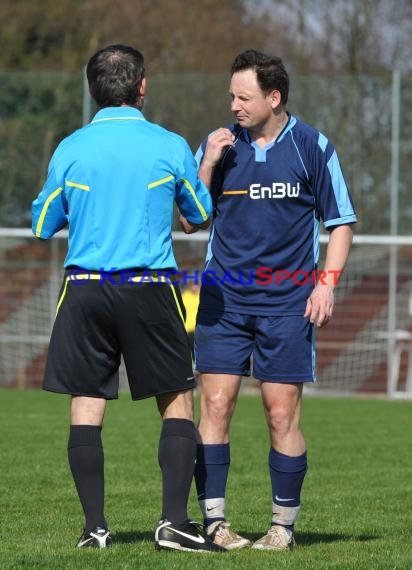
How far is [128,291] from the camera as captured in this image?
5.15 metres

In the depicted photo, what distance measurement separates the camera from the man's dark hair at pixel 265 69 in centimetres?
558

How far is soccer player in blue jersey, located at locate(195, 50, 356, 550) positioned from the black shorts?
45 cm

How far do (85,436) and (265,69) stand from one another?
5.69 ft

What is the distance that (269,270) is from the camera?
5.60 m

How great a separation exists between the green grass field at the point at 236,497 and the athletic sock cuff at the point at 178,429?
1.56 ft

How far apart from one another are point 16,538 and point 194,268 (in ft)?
44.5

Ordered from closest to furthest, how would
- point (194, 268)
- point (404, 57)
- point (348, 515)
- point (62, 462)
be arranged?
point (348, 515) → point (62, 462) → point (194, 268) → point (404, 57)

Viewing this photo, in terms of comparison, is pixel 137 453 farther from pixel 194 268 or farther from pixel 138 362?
pixel 194 268

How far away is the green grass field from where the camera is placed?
509cm

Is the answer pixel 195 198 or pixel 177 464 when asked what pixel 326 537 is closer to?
pixel 177 464

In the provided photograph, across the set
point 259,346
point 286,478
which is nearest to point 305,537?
point 286,478

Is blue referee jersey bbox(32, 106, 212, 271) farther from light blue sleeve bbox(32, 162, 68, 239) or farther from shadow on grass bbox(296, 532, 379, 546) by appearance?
shadow on grass bbox(296, 532, 379, 546)

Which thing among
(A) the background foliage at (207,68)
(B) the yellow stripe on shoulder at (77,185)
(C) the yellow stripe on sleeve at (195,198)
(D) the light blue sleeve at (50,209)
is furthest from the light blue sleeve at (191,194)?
(A) the background foliage at (207,68)

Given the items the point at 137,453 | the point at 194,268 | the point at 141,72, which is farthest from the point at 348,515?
the point at 194,268
